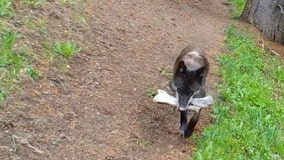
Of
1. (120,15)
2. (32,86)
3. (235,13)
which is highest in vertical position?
(32,86)

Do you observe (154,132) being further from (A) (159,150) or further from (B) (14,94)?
(B) (14,94)

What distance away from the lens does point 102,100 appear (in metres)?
6.07

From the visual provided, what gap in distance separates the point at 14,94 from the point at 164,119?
1.76m

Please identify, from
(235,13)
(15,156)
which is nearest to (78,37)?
(15,156)

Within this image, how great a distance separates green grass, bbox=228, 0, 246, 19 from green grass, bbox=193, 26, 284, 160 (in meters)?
3.18

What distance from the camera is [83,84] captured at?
617 centimetres

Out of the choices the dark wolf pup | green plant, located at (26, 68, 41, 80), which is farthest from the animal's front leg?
green plant, located at (26, 68, 41, 80)

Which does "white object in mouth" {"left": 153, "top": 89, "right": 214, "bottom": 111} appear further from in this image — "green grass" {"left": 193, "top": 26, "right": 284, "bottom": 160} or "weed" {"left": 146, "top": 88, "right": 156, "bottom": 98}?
"weed" {"left": 146, "top": 88, "right": 156, "bottom": 98}

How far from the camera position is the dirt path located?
16.5 feet

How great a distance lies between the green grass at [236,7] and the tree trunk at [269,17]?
728 millimetres

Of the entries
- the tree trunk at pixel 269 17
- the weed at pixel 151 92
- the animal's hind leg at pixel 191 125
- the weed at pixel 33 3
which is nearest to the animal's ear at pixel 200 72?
the animal's hind leg at pixel 191 125

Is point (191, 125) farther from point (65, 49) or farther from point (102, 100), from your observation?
point (65, 49)

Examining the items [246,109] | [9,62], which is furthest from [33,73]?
[246,109]

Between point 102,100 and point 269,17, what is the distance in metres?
7.41
